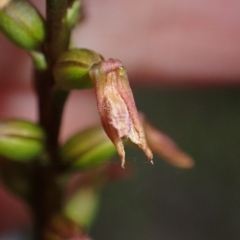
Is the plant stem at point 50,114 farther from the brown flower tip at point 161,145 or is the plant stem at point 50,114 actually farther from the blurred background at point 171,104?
the blurred background at point 171,104

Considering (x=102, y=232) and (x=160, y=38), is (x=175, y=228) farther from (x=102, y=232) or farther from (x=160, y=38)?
(x=160, y=38)

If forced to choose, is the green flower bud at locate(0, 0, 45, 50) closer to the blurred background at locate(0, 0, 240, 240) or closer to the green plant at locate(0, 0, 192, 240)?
the green plant at locate(0, 0, 192, 240)

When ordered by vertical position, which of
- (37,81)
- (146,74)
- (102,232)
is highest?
(37,81)

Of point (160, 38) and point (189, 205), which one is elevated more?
point (160, 38)

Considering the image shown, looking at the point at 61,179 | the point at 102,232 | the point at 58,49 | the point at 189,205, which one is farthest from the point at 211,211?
the point at 58,49

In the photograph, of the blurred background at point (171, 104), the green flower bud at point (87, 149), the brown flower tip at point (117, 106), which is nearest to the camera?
the brown flower tip at point (117, 106)

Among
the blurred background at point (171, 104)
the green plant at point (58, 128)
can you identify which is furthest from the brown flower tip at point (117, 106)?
the blurred background at point (171, 104)

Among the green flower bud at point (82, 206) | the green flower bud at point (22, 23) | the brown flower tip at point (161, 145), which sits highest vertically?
the green flower bud at point (22, 23)
